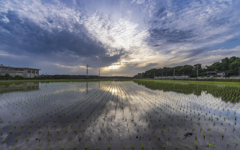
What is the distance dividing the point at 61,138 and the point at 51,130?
1.31m

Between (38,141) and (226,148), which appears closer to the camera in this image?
(226,148)

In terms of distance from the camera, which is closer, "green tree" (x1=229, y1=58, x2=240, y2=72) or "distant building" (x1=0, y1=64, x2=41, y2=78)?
"distant building" (x1=0, y1=64, x2=41, y2=78)

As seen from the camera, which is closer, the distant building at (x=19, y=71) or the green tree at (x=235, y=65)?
the distant building at (x=19, y=71)

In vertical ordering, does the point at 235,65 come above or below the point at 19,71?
above

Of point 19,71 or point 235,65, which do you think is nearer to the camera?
point 235,65

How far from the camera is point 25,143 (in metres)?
4.28

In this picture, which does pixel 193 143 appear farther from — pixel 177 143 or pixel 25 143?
pixel 25 143

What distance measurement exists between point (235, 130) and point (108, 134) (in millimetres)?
7915

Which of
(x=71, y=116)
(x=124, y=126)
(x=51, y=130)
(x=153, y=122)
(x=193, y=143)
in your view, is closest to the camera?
(x=193, y=143)

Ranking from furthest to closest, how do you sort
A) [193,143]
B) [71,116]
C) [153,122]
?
1. [71,116]
2. [153,122]
3. [193,143]

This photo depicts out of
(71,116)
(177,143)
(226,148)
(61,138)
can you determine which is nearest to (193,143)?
(177,143)

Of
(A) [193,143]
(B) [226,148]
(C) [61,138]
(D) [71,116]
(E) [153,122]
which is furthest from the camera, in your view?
(D) [71,116]

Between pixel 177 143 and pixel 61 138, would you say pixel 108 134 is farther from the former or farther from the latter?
pixel 177 143

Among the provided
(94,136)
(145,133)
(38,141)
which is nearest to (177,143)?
(145,133)
